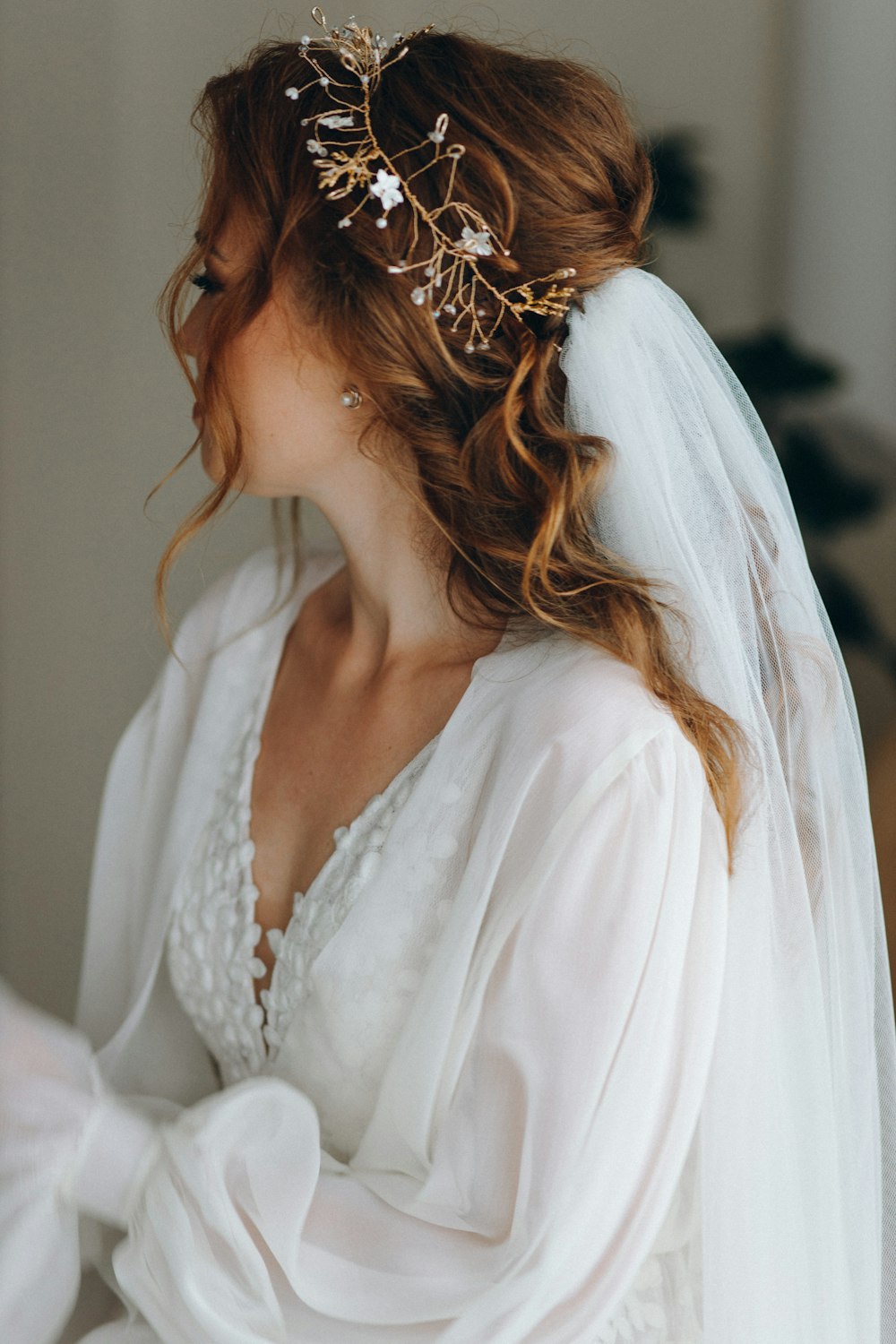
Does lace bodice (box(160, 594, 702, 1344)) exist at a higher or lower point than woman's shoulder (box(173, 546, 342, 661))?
lower

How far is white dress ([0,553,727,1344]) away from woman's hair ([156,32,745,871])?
49mm

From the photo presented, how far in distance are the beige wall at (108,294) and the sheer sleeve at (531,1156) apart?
2.21 feet

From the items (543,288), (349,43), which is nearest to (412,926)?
(543,288)

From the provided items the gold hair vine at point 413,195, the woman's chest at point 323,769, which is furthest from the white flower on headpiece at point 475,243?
the woman's chest at point 323,769

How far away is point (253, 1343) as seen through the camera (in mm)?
792

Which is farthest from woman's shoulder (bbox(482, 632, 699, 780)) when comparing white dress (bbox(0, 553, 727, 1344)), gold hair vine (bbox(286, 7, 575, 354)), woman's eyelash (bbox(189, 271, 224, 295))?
woman's eyelash (bbox(189, 271, 224, 295))

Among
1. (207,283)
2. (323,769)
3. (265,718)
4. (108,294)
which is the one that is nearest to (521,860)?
(323,769)

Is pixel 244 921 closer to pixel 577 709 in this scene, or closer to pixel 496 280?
pixel 577 709

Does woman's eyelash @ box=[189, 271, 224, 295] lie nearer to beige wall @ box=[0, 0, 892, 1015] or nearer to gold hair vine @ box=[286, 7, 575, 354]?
gold hair vine @ box=[286, 7, 575, 354]

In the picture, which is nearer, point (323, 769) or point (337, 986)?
point (337, 986)

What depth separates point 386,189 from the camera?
80 centimetres

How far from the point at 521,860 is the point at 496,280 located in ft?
1.36

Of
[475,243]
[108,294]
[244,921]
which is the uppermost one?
[475,243]

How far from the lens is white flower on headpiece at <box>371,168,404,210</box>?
0.80m
